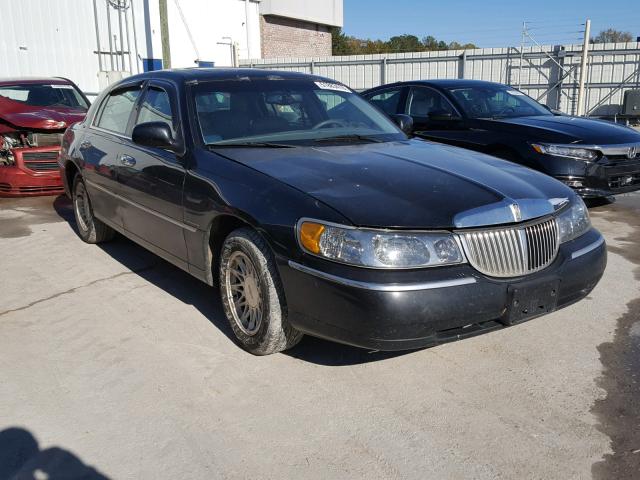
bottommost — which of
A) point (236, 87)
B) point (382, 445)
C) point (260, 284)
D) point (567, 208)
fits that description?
point (382, 445)

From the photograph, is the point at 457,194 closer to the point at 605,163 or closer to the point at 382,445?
the point at 382,445

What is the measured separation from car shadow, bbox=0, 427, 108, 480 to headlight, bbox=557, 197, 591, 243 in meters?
2.61

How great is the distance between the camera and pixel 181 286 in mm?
4836

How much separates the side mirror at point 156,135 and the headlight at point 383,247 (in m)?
1.51

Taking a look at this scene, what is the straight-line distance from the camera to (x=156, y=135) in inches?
154

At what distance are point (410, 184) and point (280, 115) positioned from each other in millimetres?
1425

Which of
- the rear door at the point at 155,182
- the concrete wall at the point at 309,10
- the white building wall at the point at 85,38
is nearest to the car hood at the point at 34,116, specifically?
the rear door at the point at 155,182

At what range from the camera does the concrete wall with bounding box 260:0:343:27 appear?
30.1m

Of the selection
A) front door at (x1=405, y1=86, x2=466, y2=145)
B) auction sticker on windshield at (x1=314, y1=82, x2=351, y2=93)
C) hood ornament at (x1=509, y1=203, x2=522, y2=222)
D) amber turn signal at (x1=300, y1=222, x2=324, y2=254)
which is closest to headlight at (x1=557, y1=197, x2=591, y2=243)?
hood ornament at (x1=509, y1=203, x2=522, y2=222)

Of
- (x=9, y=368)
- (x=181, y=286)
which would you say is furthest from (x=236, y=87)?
(x=9, y=368)

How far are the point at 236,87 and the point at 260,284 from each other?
66.7 inches

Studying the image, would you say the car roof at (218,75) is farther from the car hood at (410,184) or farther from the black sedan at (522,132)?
the black sedan at (522,132)

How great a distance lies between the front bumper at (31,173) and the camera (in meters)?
8.50

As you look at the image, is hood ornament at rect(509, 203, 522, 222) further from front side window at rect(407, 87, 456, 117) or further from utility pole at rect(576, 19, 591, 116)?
utility pole at rect(576, 19, 591, 116)
